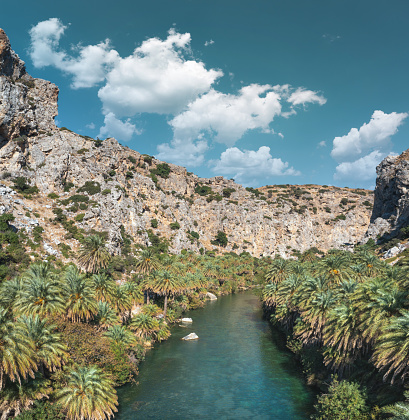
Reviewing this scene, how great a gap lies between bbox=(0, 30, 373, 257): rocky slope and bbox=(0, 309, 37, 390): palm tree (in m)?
48.8

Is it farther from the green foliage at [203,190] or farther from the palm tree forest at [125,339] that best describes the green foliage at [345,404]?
the green foliage at [203,190]

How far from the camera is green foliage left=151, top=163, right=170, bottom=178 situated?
152 meters

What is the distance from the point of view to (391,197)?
108m

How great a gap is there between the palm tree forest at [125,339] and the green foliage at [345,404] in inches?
3.4

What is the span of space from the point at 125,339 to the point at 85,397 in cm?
1268

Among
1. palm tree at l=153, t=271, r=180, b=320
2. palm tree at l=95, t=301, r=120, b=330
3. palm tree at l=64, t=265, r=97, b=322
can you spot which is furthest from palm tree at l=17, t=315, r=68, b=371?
palm tree at l=153, t=271, r=180, b=320

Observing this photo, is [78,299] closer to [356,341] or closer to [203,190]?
[356,341]

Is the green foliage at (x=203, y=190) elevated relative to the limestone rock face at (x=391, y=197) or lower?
elevated

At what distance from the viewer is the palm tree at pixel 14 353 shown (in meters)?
20.8

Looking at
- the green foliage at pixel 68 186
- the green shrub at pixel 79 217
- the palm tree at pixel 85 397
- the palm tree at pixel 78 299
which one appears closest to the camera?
the palm tree at pixel 85 397

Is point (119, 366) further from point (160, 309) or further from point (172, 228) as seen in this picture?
point (172, 228)

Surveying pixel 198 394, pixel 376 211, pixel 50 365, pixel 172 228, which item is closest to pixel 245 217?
pixel 172 228

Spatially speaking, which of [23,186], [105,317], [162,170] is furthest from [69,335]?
[162,170]

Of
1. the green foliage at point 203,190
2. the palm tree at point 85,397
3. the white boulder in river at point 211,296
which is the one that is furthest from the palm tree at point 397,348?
the green foliage at point 203,190
